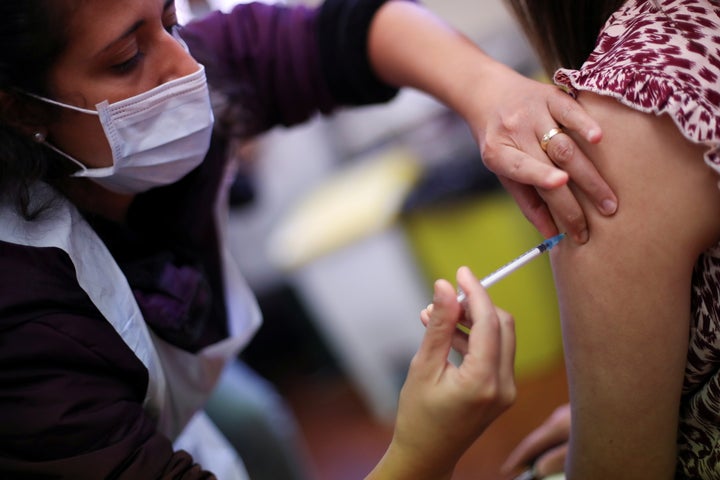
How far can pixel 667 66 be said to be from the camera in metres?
0.72

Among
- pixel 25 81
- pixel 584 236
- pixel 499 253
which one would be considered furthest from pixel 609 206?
pixel 499 253

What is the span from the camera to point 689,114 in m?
0.69

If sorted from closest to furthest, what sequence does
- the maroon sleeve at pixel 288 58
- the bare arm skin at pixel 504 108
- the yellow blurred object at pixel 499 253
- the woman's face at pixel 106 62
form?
the bare arm skin at pixel 504 108, the woman's face at pixel 106 62, the maroon sleeve at pixel 288 58, the yellow blurred object at pixel 499 253

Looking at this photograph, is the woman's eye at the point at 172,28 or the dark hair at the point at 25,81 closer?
the dark hair at the point at 25,81

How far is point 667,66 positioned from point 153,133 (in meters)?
0.72

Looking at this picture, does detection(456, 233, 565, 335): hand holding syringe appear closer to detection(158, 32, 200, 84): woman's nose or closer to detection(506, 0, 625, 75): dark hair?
detection(506, 0, 625, 75): dark hair

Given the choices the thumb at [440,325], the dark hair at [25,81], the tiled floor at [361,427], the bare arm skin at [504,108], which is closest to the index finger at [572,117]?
the bare arm skin at [504,108]

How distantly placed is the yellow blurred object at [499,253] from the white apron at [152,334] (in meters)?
1.24

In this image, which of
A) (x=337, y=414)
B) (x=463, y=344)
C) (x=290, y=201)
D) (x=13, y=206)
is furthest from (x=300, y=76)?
(x=290, y=201)

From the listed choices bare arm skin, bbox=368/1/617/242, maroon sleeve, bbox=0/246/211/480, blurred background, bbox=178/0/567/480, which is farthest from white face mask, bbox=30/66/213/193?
blurred background, bbox=178/0/567/480

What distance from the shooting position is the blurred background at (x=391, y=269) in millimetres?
2496

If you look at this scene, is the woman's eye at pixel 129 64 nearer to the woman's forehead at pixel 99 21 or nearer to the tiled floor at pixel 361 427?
the woman's forehead at pixel 99 21

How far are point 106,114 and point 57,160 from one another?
0.41 ft

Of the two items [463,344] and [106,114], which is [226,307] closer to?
[106,114]
